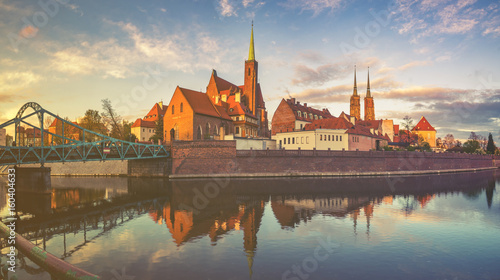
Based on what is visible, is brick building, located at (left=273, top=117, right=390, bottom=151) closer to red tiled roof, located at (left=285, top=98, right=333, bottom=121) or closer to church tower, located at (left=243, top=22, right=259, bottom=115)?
red tiled roof, located at (left=285, top=98, right=333, bottom=121)

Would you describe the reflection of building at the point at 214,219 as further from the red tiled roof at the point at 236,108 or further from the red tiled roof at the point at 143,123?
the red tiled roof at the point at 143,123

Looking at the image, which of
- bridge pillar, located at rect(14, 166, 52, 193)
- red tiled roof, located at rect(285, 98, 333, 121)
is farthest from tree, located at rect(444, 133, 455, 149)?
bridge pillar, located at rect(14, 166, 52, 193)

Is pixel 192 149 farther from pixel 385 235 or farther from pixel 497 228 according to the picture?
pixel 497 228

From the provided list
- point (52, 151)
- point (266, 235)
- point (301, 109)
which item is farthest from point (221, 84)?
point (266, 235)

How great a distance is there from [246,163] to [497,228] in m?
32.4

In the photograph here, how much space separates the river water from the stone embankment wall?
1544 centimetres

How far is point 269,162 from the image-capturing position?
155 ft

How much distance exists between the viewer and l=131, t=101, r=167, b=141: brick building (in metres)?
84.1

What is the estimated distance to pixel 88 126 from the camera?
219 ft

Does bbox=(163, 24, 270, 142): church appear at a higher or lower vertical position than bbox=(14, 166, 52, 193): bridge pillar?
higher

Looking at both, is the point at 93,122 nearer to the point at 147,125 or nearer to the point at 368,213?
the point at 147,125

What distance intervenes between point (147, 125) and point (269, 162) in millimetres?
51590

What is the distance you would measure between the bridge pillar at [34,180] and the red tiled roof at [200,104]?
27.8 metres

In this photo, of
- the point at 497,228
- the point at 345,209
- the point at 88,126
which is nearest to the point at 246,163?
the point at 345,209
